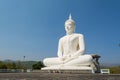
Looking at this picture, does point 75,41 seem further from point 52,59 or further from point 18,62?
point 18,62

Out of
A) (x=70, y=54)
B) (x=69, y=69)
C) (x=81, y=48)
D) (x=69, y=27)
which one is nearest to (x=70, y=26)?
(x=69, y=27)

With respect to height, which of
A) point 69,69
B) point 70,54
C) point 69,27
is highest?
point 69,27

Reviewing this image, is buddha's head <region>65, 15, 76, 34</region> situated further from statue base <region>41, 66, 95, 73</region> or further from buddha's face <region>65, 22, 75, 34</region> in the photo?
statue base <region>41, 66, 95, 73</region>

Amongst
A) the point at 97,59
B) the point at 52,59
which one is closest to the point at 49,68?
the point at 52,59

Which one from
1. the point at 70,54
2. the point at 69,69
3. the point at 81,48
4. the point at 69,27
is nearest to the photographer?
the point at 69,69

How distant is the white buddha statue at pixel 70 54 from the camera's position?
1100 centimetres

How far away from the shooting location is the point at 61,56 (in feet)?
40.2

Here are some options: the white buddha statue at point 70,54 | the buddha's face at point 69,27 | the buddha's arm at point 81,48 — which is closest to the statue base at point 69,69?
the white buddha statue at point 70,54

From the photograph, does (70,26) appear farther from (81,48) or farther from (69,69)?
(69,69)

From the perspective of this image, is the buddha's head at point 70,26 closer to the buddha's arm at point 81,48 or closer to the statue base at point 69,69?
the buddha's arm at point 81,48

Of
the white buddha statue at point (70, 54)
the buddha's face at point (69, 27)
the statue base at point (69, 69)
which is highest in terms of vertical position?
the buddha's face at point (69, 27)

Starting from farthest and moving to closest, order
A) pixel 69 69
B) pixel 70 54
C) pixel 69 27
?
pixel 69 27, pixel 70 54, pixel 69 69

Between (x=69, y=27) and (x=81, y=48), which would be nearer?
(x=81, y=48)

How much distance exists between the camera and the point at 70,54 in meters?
12.1
